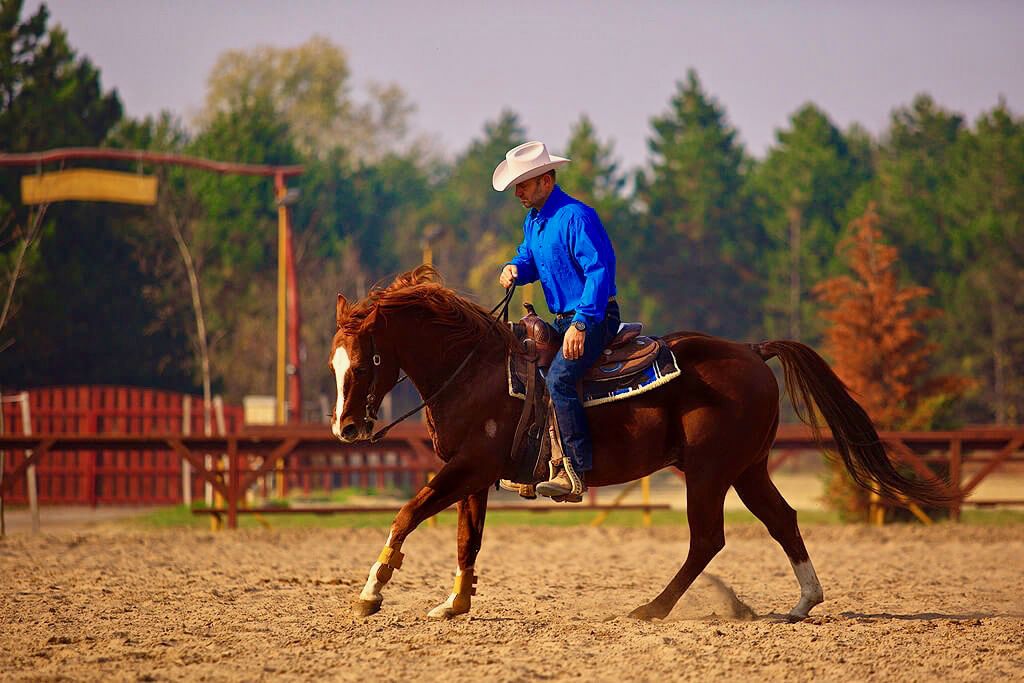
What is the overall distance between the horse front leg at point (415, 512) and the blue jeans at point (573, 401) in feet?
1.83

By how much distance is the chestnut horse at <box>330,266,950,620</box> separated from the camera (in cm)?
728

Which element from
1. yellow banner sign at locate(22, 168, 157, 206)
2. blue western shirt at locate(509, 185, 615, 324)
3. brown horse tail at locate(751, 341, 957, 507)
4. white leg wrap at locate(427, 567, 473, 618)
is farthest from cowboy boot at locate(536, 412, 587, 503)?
yellow banner sign at locate(22, 168, 157, 206)

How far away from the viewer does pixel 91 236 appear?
37281 millimetres

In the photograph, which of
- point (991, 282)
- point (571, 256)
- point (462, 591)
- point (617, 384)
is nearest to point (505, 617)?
point (462, 591)

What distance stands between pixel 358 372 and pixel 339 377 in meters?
0.11

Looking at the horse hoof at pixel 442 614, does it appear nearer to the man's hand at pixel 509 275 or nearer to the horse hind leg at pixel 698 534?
the horse hind leg at pixel 698 534

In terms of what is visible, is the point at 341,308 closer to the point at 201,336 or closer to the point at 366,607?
the point at 366,607

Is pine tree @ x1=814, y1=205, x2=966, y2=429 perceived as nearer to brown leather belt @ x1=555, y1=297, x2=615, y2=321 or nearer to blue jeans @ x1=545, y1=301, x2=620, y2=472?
brown leather belt @ x1=555, y1=297, x2=615, y2=321

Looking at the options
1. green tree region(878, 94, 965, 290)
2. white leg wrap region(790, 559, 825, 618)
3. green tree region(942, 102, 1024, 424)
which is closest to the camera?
white leg wrap region(790, 559, 825, 618)

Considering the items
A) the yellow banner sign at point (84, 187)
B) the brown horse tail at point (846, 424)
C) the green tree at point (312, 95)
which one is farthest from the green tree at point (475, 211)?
the brown horse tail at point (846, 424)

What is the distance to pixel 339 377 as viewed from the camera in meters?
7.14

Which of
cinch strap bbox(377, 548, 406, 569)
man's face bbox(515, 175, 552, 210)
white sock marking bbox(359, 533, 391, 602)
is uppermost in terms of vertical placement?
man's face bbox(515, 175, 552, 210)

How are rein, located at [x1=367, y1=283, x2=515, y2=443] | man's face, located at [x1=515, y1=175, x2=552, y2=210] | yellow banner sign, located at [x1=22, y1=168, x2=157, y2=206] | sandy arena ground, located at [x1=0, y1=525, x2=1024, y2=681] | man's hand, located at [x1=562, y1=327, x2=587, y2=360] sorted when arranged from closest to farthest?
sandy arena ground, located at [x1=0, y1=525, x2=1024, y2=681] → rein, located at [x1=367, y1=283, x2=515, y2=443] → man's hand, located at [x1=562, y1=327, x2=587, y2=360] → man's face, located at [x1=515, y1=175, x2=552, y2=210] → yellow banner sign, located at [x1=22, y1=168, x2=157, y2=206]

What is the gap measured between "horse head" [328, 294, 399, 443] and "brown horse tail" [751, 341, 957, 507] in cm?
276
